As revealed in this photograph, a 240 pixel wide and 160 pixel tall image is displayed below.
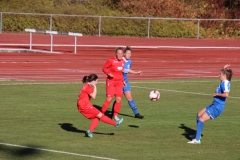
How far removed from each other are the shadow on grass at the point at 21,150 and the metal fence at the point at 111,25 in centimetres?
3391

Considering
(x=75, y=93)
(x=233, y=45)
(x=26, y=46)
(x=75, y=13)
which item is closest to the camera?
(x=75, y=93)

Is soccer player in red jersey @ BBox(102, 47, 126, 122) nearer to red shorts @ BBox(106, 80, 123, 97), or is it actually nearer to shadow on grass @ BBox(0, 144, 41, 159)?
red shorts @ BBox(106, 80, 123, 97)

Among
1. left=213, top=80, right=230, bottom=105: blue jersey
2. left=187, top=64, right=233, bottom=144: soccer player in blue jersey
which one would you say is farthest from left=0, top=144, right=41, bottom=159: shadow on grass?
left=213, top=80, right=230, bottom=105: blue jersey

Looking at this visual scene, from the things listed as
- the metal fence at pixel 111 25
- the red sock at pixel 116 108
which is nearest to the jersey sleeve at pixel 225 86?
the red sock at pixel 116 108

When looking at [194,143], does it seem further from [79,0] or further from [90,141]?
[79,0]

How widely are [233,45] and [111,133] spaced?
35089 mm

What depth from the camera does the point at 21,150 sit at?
11914 mm

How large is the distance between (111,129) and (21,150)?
3196 mm

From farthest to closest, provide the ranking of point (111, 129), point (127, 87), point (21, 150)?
point (127, 87) → point (111, 129) → point (21, 150)

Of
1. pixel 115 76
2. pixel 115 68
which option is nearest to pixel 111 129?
pixel 115 76

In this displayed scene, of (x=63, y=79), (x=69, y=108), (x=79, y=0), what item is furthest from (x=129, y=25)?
(x=69, y=108)

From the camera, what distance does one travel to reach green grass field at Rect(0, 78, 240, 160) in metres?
11.9

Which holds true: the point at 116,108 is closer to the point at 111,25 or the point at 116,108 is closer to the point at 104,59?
the point at 104,59

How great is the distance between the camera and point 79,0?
186 ft
